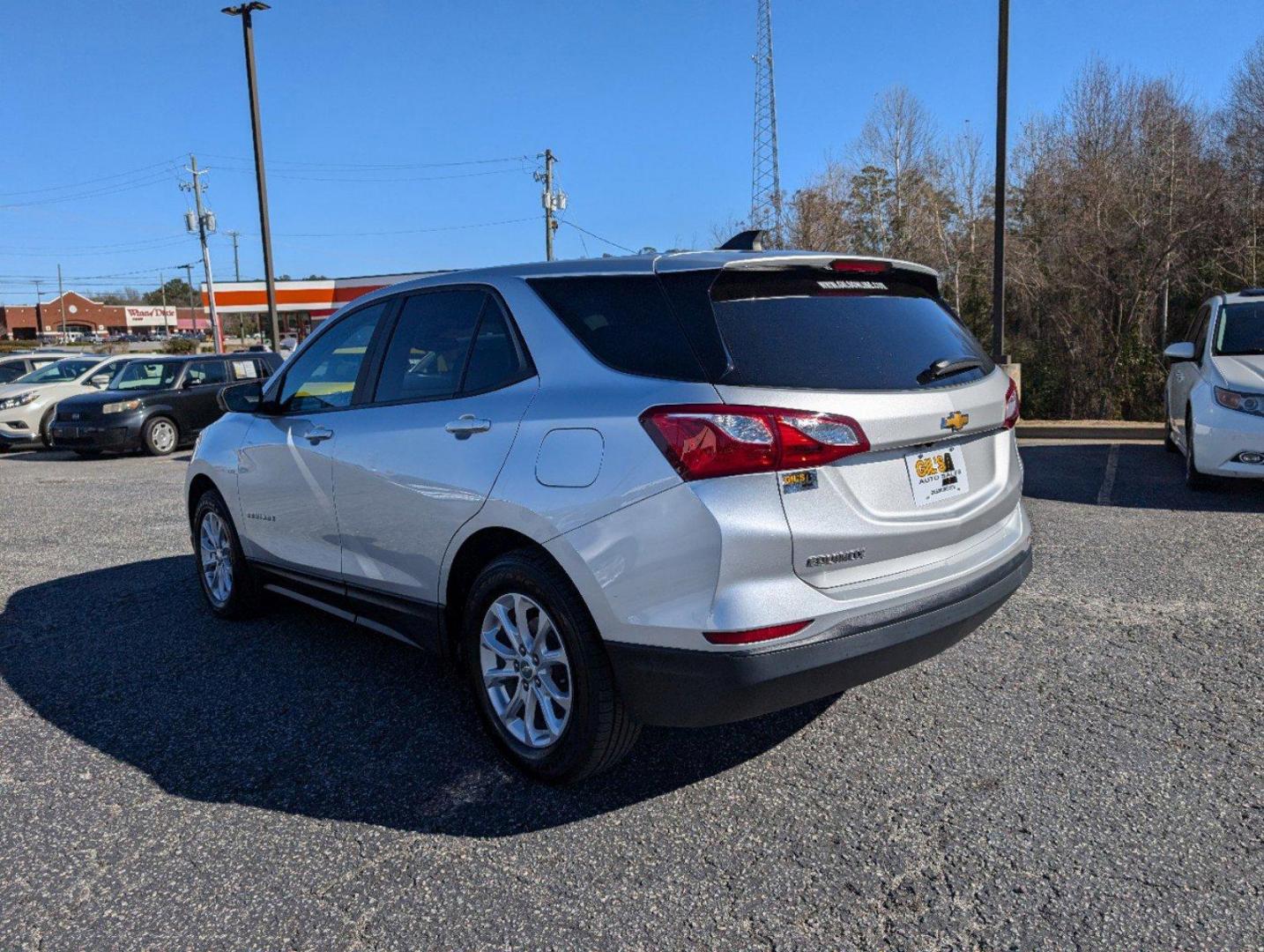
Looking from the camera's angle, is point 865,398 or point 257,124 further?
point 257,124

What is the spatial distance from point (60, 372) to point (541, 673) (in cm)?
1832

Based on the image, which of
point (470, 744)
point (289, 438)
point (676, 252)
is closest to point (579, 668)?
point (470, 744)

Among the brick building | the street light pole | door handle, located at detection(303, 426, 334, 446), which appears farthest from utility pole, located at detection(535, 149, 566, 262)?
the brick building

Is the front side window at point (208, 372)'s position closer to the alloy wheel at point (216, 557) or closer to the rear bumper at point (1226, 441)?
the alloy wheel at point (216, 557)

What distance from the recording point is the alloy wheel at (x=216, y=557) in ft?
17.4

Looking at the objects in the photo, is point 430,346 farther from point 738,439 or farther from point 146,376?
point 146,376

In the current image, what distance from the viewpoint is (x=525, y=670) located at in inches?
128

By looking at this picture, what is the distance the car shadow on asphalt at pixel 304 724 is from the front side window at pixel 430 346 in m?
1.30

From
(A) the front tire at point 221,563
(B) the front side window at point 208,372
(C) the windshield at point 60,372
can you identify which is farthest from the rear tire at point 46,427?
(A) the front tire at point 221,563

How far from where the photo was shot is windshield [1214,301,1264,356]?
8.32 m

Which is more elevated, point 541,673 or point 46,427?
point 541,673

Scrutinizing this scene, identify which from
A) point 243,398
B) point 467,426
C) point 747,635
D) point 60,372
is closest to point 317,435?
point 243,398

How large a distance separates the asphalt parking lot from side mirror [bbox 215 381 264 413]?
120 cm

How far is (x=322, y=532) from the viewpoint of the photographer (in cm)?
430
